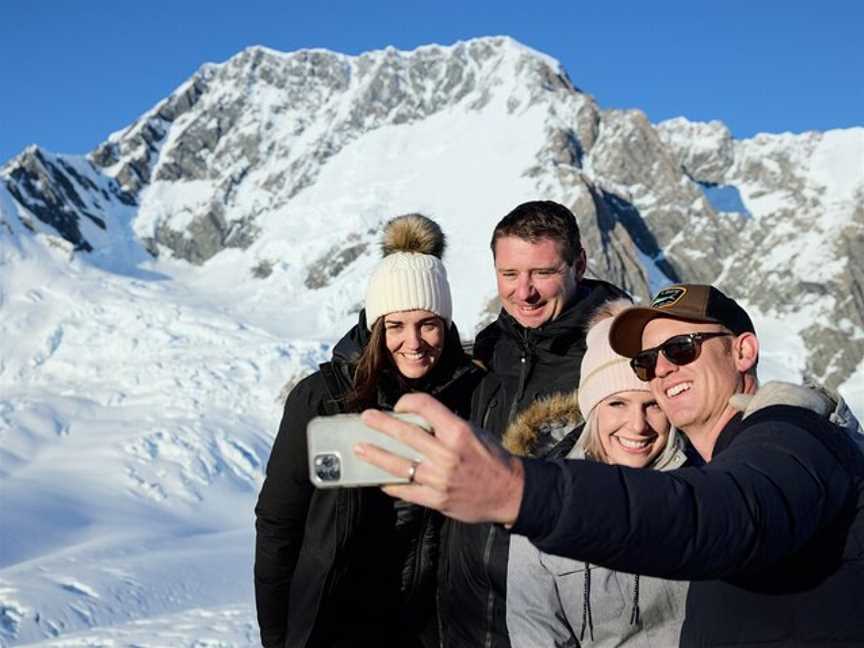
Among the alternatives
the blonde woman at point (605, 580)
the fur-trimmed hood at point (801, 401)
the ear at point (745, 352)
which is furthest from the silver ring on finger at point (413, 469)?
the blonde woman at point (605, 580)

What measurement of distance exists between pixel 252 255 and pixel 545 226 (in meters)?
112

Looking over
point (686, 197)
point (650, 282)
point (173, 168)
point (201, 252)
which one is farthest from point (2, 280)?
point (686, 197)

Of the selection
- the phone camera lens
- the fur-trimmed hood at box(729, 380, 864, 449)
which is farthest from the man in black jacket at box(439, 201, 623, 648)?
the phone camera lens

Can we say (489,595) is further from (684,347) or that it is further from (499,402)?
(684,347)

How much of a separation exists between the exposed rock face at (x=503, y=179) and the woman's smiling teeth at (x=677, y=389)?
91.4m

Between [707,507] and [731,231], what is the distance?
442 feet

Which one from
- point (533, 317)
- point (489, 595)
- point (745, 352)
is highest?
point (533, 317)

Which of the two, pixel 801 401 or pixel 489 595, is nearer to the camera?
pixel 801 401

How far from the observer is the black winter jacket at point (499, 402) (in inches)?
139

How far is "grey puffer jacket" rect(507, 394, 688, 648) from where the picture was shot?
312 centimetres

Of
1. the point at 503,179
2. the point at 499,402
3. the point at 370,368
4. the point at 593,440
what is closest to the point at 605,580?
the point at 593,440

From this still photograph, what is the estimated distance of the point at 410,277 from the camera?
4188 millimetres

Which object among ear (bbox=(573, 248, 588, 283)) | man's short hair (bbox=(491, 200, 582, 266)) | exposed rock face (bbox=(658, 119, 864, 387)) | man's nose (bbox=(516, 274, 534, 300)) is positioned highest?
exposed rock face (bbox=(658, 119, 864, 387))

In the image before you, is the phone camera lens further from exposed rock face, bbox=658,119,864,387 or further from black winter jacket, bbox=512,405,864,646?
exposed rock face, bbox=658,119,864,387
